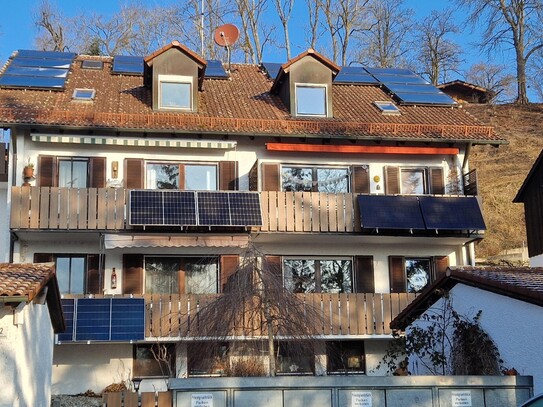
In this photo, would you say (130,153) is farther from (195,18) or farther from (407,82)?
(195,18)

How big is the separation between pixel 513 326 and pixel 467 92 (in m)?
41.7

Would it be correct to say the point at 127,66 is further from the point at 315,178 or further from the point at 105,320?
the point at 105,320

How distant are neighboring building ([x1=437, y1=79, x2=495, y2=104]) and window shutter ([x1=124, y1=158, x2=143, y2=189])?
3305 cm

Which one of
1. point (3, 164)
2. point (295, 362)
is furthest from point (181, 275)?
point (3, 164)

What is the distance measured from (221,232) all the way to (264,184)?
216 centimetres

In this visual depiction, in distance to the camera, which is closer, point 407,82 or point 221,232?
point 221,232

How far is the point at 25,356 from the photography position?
14719mm

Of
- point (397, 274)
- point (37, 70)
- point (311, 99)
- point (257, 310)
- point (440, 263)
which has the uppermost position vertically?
point (37, 70)

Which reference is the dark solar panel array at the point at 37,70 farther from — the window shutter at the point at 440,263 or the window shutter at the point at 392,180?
the window shutter at the point at 440,263

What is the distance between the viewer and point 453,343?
56.3 feet

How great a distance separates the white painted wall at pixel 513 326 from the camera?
1473 centimetres

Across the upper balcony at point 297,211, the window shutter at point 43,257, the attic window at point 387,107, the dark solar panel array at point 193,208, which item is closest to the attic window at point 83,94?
the upper balcony at point 297,211

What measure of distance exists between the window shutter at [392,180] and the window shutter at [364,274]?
7.22 feet

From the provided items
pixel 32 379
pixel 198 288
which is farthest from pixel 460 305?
pixel 198 288
